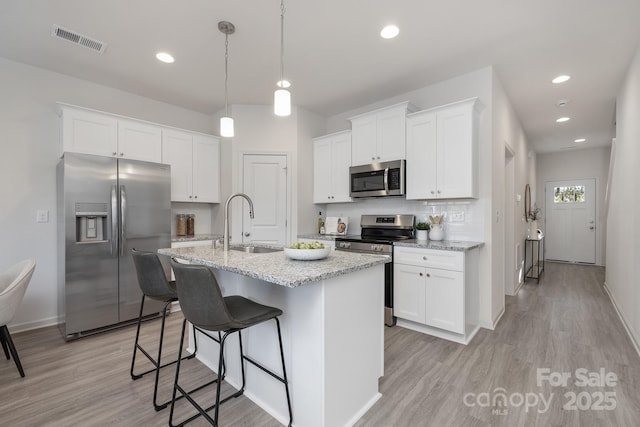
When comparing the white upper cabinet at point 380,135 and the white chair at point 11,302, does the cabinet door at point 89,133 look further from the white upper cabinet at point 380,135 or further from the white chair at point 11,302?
the white upper cabinet at point 380,135

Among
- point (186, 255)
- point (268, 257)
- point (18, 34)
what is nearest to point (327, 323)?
point (268, 257)

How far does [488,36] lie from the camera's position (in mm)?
2574

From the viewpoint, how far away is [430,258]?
292 centimetres

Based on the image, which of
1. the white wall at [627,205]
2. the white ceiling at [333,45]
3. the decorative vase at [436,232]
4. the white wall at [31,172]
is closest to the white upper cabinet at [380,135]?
the white ceiling at [333,45]

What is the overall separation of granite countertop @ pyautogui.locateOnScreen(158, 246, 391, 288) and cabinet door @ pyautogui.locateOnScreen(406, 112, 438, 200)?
1.68m

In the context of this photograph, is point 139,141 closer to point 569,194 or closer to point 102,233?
point 102,233

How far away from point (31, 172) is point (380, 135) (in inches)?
152

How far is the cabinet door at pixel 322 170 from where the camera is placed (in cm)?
429

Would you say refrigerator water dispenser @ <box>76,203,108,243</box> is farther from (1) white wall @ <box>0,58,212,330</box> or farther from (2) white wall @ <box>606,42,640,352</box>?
(2) white wall @ <box>606,42,640,352</box>

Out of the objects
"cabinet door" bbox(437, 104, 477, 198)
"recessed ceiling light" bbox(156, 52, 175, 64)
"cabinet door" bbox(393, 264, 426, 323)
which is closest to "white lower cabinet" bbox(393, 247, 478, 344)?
"cabinet door" bbox(393, 264, 426, 323)

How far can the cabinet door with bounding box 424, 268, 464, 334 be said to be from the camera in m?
2.73

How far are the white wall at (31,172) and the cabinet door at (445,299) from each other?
3983mm

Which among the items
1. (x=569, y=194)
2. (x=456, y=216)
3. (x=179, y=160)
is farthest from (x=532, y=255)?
(x=179, y=160)

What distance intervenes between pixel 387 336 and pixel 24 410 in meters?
2.73
